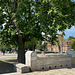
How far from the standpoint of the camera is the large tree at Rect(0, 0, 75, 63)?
986 cm

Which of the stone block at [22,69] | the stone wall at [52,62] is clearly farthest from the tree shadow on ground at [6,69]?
the stone wall at [52,62]

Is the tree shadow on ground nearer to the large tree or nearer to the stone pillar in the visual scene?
the large tree

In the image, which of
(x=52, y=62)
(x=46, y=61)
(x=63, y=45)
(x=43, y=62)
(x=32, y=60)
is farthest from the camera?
(x=63, y=45)

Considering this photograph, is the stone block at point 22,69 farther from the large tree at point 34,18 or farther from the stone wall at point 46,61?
the large tree at point 34,18

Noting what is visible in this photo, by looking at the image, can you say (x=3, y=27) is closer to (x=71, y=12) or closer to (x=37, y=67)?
(x=37, y=67)

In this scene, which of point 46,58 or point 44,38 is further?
point 44,38

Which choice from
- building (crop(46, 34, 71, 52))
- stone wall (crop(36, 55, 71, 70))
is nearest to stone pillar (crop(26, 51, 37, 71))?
stone wall (crop(36, 55, 71, 70))

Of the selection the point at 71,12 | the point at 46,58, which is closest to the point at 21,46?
the point at 46,58

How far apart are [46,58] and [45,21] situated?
143 inches

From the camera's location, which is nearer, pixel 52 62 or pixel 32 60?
pixel 32 60

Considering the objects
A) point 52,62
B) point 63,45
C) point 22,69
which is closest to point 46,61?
point 52,62

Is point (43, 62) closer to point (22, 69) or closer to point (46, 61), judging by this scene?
point (46, 61)

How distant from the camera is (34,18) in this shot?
10695 millimetres

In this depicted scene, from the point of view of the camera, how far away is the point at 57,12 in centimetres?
959
